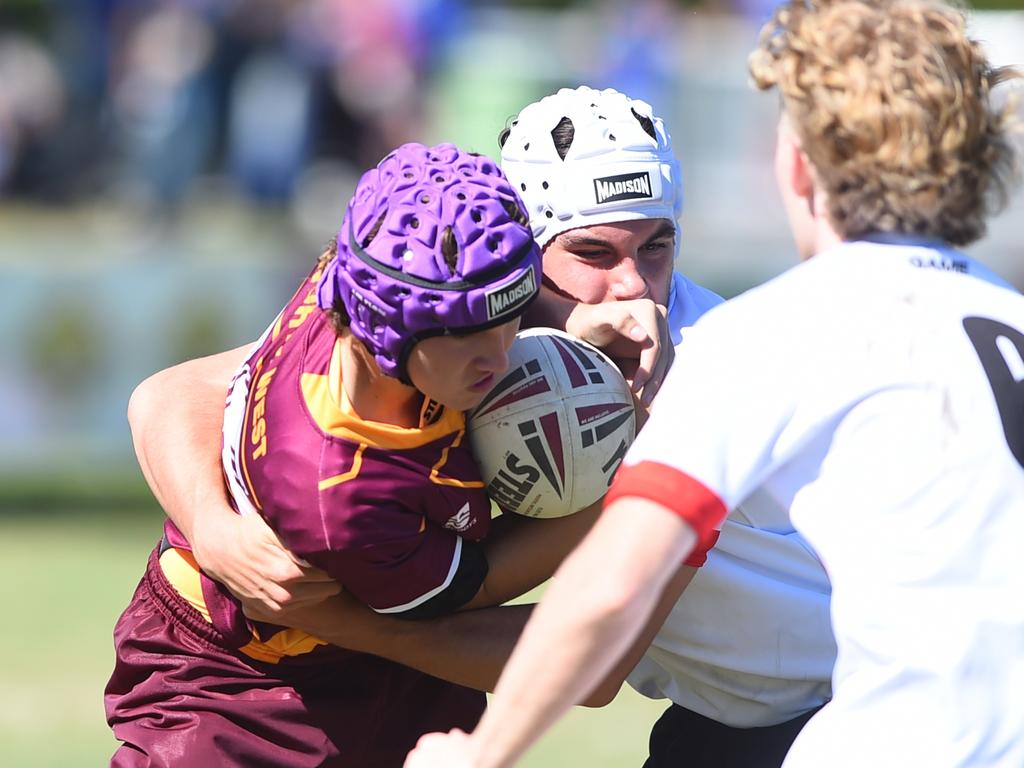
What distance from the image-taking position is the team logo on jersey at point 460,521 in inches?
135

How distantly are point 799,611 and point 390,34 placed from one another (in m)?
11.8

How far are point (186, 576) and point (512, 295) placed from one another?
1262 mm

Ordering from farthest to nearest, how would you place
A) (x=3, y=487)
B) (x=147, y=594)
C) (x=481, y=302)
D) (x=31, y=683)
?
(x=3, y=487) → (x=31, y=683) → (x=147, y=594) → (x=481, y=302)

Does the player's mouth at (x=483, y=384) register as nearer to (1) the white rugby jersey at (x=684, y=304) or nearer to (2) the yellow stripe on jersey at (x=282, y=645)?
(1) the white rugby jersey at (x=684, y=304)

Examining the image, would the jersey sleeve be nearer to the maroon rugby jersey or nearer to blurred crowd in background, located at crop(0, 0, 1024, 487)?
the maroon rugby jersey

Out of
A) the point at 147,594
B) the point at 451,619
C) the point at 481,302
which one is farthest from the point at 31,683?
the point at 481,302

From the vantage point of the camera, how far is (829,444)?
106 inches

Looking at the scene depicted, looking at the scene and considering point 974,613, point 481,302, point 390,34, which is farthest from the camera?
point 390,34

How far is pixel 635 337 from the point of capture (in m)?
3.55

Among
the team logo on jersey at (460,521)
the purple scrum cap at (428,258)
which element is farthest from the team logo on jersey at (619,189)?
the team logo on jersey at (460,521)

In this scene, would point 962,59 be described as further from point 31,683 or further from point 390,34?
point 390,34

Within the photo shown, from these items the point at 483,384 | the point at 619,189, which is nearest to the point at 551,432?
the point at 483,384

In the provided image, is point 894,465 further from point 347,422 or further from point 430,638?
point 430,638

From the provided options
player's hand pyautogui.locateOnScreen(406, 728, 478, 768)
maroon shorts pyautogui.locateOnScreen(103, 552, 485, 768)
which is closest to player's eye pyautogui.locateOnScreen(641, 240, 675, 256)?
maroon shorts pyautogui.locateOnScreen(103, 552, 485, 768)
